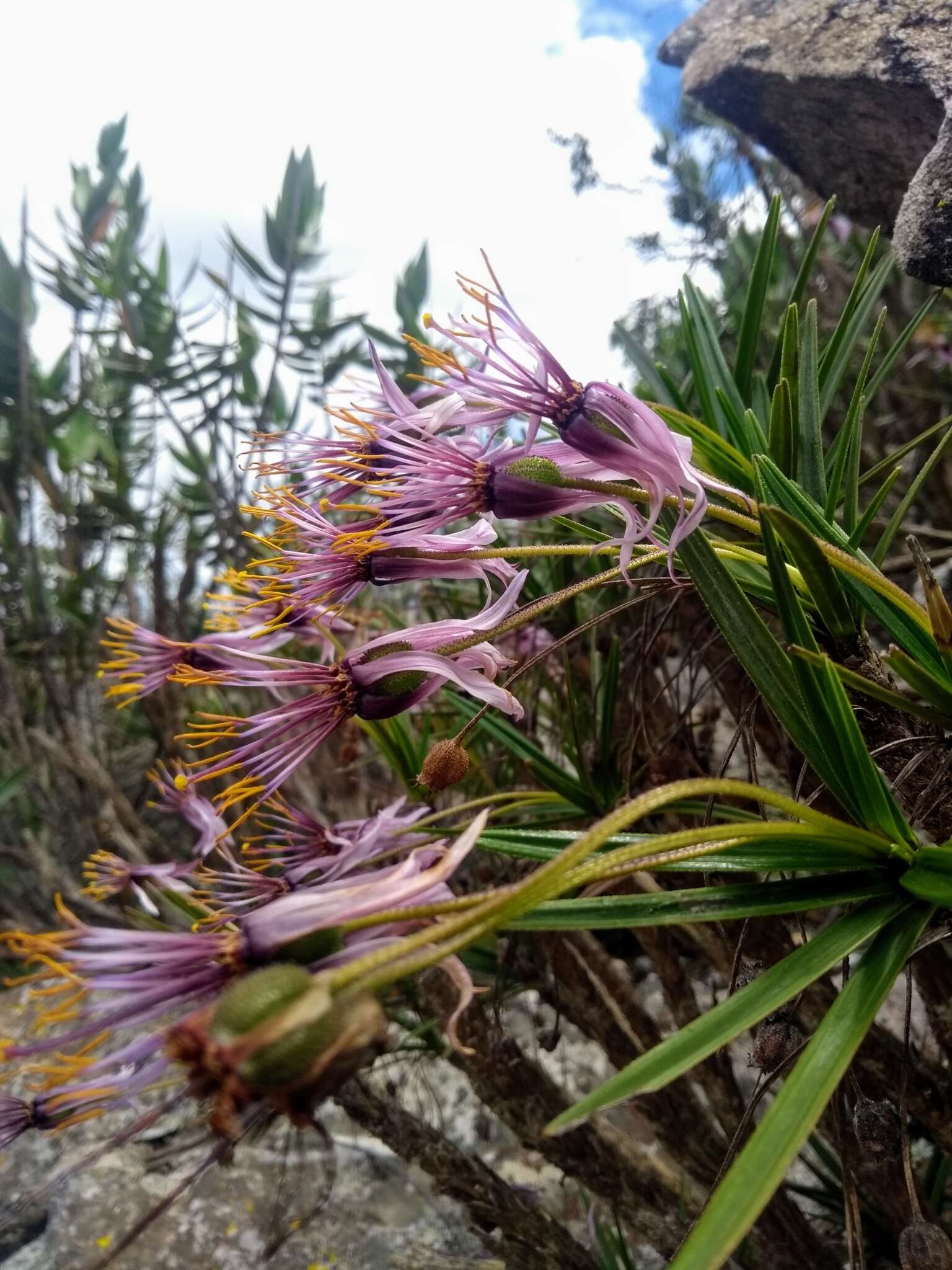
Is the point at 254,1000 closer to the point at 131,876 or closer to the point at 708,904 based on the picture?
the point at 708,904

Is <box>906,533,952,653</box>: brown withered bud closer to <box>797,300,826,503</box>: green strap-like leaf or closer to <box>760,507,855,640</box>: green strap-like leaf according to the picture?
<box>760,507,855,640</box>: green strap-like leaf

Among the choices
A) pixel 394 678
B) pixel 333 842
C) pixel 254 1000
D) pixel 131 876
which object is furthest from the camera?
pixel 131 876

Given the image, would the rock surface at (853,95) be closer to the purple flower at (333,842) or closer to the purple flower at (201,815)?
the purple flower at (333,842)

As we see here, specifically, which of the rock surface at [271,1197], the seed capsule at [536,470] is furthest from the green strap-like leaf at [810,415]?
the rock surface at [271,1197]

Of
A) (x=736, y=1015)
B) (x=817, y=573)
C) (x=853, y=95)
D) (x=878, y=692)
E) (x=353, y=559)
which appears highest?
(x=853, y=95)

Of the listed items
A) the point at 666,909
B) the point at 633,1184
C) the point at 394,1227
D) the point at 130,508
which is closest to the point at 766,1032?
the point at 666,909

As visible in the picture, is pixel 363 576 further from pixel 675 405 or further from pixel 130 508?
pixel 130 508

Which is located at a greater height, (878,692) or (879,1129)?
(878,692)

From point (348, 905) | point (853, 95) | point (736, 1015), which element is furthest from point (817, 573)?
point (853, 95)
